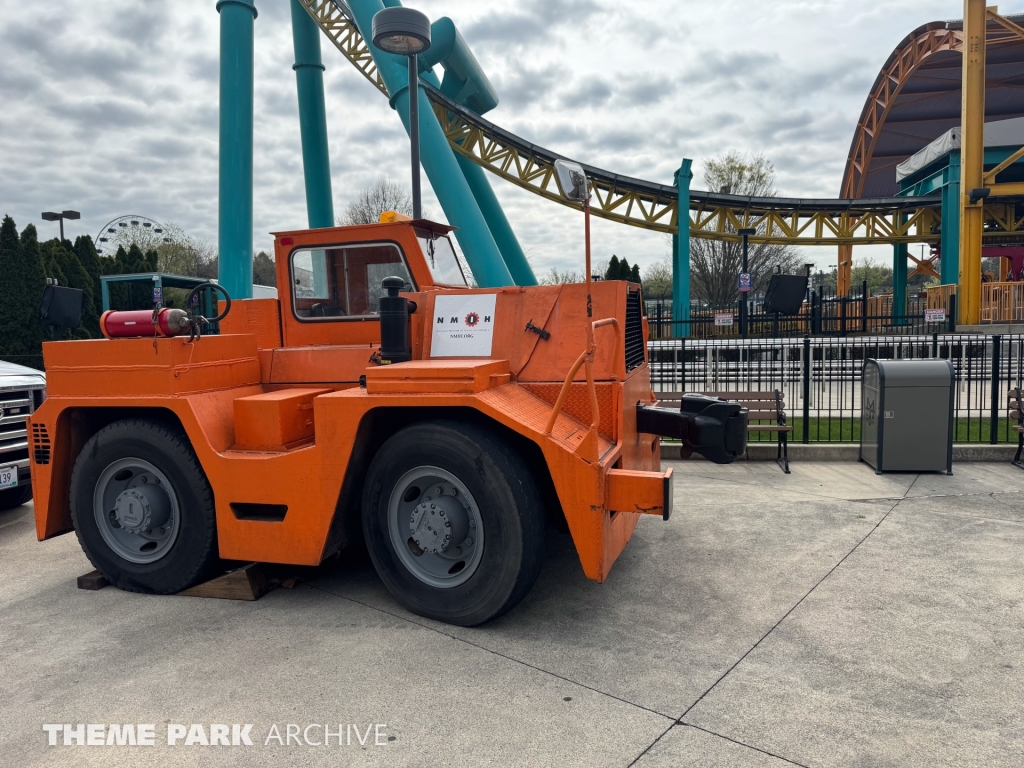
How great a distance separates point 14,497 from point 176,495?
3.73 metres

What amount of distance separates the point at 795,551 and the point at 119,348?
498cm

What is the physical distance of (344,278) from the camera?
4.95m

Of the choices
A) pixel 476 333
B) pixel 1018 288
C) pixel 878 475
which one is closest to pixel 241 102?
pixel 476 333

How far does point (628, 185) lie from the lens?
2409 centimetres

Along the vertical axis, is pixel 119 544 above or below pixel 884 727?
above

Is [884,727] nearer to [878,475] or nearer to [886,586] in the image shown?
[886,586]

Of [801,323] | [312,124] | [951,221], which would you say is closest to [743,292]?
[951,221]

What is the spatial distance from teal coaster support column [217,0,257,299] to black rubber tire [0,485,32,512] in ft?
22.1

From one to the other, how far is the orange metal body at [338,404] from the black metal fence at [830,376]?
568 cm

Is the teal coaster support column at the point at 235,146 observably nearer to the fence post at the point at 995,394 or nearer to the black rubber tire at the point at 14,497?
the black rubber tire at the point at 14,497

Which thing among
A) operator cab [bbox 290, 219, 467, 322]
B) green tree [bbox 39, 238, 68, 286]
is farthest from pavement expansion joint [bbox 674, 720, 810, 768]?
green tree [bbox 39, 238, 68, 286]

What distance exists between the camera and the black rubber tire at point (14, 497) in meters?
6.81

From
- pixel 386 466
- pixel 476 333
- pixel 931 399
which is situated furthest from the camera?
pixel 931 399

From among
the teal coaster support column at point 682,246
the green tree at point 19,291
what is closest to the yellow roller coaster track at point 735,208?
the teal coaster support column at point 682,246
